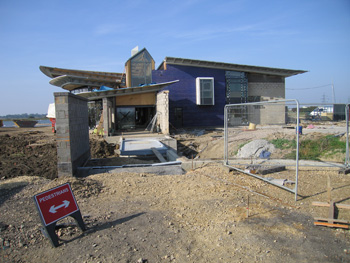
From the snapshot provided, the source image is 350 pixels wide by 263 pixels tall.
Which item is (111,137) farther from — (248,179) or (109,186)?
(248,179)

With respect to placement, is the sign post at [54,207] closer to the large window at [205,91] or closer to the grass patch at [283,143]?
the grass patch at [283,143]

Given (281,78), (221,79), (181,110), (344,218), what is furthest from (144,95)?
(344,218)

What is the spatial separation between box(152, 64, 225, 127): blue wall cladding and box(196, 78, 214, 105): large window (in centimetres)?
55

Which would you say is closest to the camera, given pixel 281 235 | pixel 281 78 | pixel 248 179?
pixel 281 235

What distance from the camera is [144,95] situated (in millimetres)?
21672

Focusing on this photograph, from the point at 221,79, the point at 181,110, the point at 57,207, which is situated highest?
the point at 221,79

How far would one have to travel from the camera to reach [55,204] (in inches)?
168

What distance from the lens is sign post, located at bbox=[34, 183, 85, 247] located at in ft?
13.0

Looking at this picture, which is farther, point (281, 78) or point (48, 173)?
point (281, 78)

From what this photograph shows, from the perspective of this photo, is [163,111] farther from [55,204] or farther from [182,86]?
[55,204]

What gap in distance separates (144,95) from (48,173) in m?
13.6

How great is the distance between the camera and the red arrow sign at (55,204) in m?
4.03

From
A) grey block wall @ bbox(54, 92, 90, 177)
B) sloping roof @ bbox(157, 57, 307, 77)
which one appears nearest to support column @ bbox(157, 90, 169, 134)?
sloping roof @ bbox(157, 57, 307, 77)

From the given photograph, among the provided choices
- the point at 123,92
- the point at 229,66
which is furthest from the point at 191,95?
the point at 123,92
